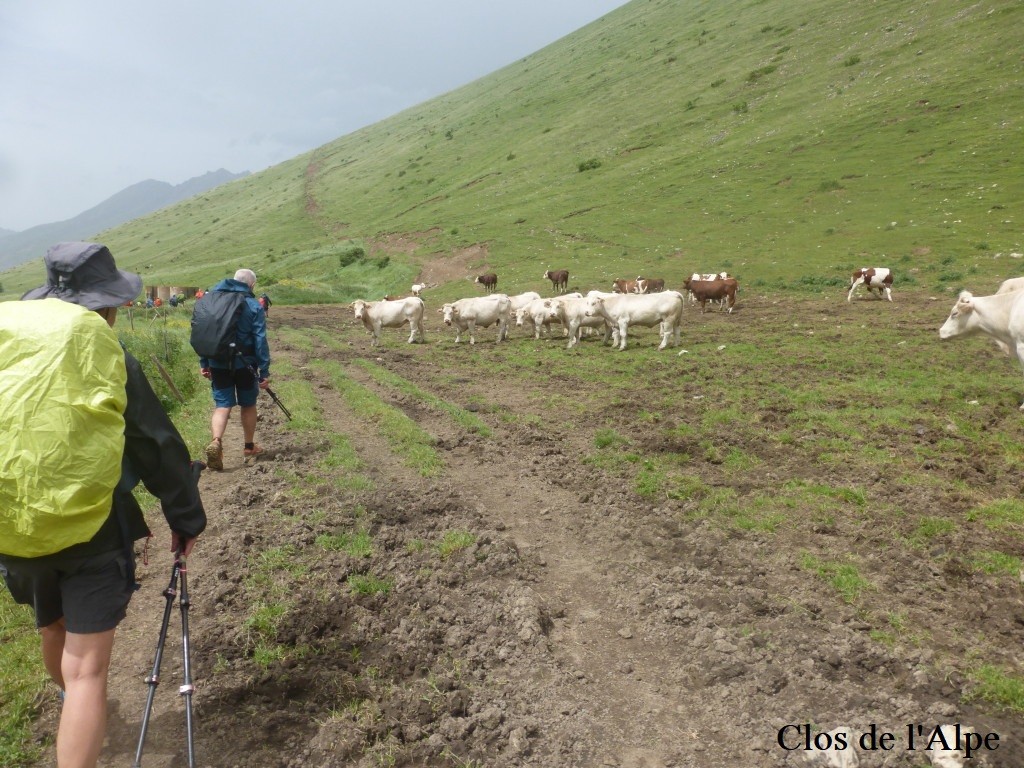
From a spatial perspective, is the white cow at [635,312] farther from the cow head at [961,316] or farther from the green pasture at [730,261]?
the cow head at [961,316]

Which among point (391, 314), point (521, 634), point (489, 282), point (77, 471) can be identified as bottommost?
point (521, 634)

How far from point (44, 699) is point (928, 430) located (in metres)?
10.4

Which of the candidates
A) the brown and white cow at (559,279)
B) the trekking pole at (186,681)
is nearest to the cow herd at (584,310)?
the brown and white cow at (559,279)

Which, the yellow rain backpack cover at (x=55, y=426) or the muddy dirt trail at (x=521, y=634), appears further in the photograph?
the muddy dirt trail at (x=521, y=634)

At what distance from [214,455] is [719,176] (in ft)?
136

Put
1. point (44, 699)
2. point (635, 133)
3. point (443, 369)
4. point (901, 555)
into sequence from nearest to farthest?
point (44, 699)
point (901, 555)
point (443, 369)
point (635, 133)

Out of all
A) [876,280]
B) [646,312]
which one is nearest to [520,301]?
[646,312]

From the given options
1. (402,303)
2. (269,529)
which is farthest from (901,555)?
(402,303)

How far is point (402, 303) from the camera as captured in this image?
2142cm

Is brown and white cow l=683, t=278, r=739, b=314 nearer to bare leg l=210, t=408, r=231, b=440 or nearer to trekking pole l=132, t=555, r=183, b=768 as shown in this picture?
bare leg l=210, t=408, r=231, b=440

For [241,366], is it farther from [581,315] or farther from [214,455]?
[581,315]

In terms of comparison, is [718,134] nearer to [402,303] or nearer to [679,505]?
[402,303]

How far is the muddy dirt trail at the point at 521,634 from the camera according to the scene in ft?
12.1

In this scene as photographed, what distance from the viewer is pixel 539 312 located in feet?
67.2
